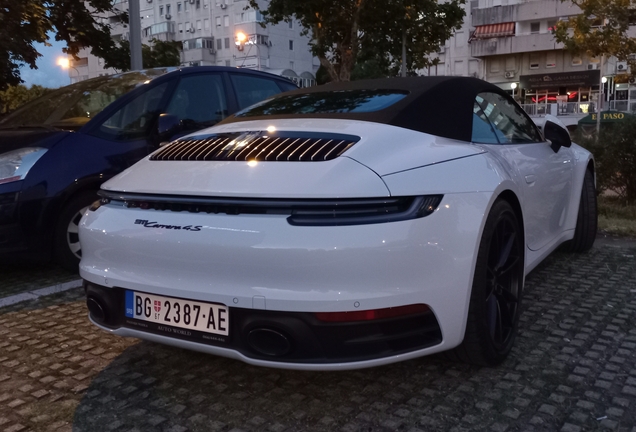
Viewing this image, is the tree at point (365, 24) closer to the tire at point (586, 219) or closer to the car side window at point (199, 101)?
the car side window at point (199, 101)

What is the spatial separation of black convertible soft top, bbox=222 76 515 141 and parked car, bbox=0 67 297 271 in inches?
60.7

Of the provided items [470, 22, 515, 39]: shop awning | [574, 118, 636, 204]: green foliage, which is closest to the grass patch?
[574, 118, 636, 204]: green foliage

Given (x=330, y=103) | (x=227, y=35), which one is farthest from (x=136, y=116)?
(x=227, y=35)

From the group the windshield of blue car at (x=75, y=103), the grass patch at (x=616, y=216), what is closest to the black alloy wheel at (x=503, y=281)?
the windshield of blue car at (x=75, y=103)

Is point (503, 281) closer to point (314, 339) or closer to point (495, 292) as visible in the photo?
point (495, 292)

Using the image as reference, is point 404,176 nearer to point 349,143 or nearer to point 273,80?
point 349,143

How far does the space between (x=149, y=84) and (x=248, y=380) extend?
125 inches

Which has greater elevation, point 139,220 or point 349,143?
point 349,143

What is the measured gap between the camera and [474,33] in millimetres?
54844

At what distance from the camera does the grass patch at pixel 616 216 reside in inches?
270

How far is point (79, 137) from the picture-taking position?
4.84 metres

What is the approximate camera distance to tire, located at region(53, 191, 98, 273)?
15.6ft

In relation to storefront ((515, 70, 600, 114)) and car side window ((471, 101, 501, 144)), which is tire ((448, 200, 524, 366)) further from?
storefront ((515, 70, 600, 114))

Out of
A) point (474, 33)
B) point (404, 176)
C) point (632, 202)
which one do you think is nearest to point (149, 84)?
point (404, 176)
